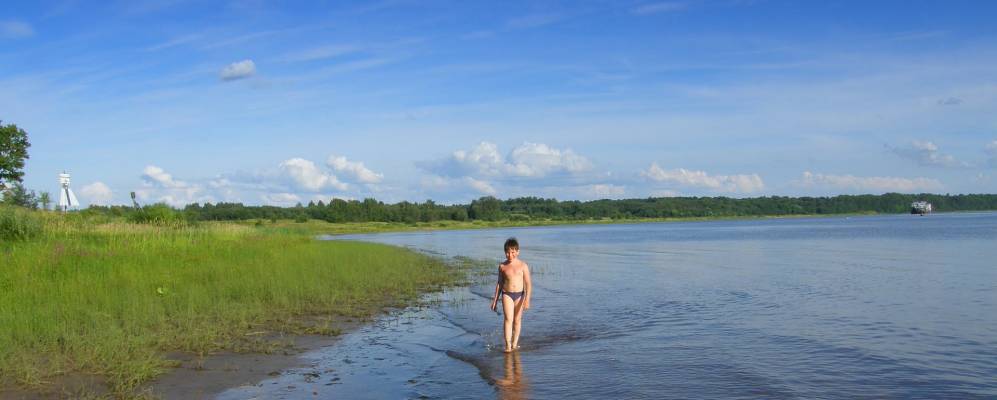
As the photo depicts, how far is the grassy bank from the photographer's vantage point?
35.5 ft

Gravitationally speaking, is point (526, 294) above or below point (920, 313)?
above

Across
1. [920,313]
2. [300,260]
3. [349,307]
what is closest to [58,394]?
[349,307]

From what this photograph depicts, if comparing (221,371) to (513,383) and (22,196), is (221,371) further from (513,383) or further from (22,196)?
(22,196)

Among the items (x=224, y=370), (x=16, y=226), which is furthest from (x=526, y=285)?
(x=16, y=226)

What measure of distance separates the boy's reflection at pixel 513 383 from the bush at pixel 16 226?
17186 millimetres

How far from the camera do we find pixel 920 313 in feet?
56.8

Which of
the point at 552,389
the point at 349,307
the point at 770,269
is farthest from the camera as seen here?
Answer: the point at 770,269

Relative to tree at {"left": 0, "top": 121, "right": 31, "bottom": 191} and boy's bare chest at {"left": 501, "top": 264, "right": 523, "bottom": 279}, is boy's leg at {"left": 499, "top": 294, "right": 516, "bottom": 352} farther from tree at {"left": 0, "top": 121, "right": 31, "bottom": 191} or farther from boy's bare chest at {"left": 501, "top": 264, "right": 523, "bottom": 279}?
tree at {"left": 0, "top": 121, "right": 31, "bottom": 191}

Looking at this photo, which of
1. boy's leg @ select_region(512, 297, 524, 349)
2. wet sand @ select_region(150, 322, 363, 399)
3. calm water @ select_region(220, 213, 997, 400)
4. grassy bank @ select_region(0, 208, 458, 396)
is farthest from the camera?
boy's leg @ select_region(512, 297, 524, 349)

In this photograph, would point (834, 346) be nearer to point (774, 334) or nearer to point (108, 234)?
point (774, 334)

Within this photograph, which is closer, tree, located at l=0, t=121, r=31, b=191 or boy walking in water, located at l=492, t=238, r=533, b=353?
boy walking in water, located at l=492, t=238, r=533, b=353

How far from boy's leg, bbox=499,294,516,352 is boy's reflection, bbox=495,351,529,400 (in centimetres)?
58

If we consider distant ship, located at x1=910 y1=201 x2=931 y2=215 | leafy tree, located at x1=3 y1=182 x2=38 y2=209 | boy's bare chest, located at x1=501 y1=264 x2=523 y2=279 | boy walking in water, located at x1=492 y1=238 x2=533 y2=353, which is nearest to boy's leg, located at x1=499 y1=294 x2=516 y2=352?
boy walking in water, located at x1=492 y1=238 x2=533 y2=353

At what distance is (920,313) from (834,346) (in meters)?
5.37
